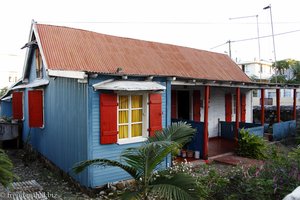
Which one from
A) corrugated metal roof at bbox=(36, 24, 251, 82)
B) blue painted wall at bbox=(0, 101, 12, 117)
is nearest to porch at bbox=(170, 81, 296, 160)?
corrugated metal roof at bbox=(36, 24, 251, 82)

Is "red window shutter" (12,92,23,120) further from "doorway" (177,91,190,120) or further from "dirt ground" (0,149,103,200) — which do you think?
"doorway" (177,91,190,120)

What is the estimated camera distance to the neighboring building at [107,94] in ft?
20.7

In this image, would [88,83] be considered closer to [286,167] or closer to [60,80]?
[60,80]

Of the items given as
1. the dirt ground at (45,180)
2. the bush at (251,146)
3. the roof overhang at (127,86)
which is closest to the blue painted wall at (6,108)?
the dirt ground at (45,180)

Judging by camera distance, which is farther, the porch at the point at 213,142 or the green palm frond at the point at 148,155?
the porch at the point at 213,142

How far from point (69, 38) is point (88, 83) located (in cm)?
619

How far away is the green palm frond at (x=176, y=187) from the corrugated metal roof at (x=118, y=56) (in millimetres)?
6254

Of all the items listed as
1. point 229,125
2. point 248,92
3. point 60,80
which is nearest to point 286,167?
point 60,80

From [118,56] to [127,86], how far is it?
19.2ft

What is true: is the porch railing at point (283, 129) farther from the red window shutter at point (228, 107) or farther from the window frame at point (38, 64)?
the window frame at point (38, 64)

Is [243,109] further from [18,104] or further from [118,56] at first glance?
[18,104]

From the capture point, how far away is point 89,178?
624cm

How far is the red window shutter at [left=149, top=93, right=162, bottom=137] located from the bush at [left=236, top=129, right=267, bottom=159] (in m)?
3.91

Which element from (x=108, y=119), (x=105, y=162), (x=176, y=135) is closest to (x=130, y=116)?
(x=108, y=119)
